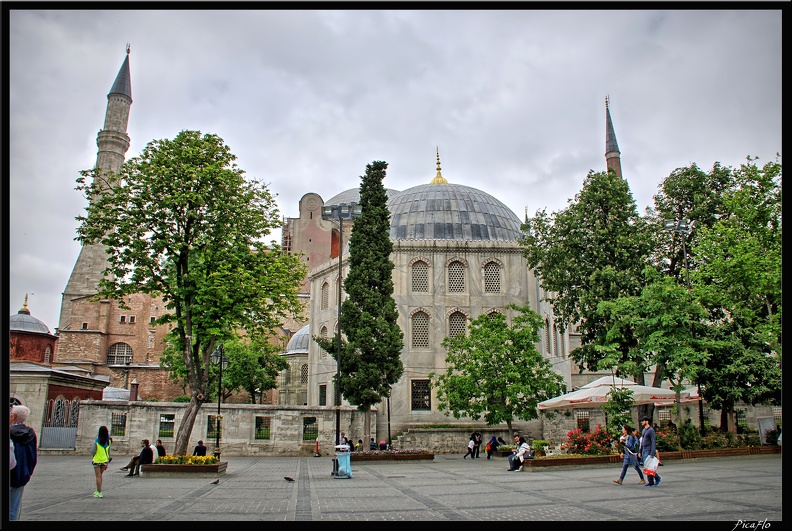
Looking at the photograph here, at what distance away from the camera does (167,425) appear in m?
27.9

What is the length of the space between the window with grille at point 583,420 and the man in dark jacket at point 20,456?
2793 centimetres

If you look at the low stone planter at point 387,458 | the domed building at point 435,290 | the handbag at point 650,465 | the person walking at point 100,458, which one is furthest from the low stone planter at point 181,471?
the domed building at point 435,290

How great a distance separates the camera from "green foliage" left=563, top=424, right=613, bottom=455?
19.2m

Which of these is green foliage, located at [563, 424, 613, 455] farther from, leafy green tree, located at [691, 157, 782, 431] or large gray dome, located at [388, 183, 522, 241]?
large gray dome, located at [388, 183, 522, 241]

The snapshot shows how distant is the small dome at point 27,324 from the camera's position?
3991 centimetres

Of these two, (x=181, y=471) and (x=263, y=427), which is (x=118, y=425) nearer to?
(x=263, y=427)

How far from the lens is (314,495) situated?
12.5 metres

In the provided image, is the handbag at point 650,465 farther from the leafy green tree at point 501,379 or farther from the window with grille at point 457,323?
the window with grille at point 457,323

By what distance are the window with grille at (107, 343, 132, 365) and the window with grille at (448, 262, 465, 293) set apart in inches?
1614

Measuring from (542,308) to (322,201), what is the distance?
125ft

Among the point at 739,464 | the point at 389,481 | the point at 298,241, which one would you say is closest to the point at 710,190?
the point at 739,464
